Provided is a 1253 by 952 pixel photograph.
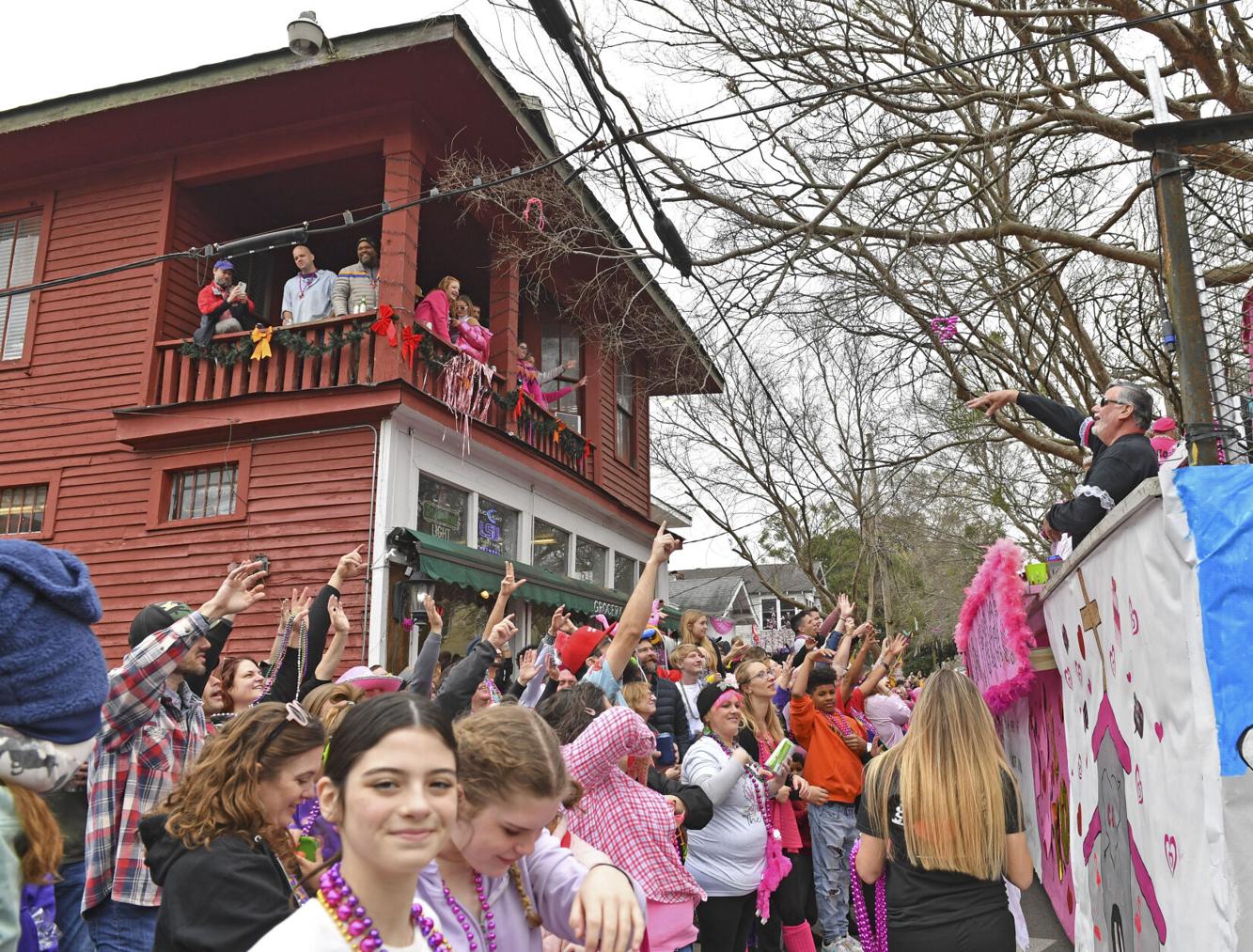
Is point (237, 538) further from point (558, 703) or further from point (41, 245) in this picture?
point (558, 703)

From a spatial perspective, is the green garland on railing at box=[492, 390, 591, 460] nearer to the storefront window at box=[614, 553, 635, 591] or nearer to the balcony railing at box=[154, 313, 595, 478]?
the balcony railing at box=[154, 313, 595, 478]

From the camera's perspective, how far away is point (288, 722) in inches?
109

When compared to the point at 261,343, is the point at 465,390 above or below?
below

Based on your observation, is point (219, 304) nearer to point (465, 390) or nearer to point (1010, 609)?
point (465, 390)

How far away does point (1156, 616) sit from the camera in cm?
337

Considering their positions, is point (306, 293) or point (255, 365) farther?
point (306, 293)

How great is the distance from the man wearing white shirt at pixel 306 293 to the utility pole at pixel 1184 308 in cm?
1031

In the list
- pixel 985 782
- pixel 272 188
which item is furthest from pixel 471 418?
pixel 985 782

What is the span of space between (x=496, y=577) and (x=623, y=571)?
693 cm

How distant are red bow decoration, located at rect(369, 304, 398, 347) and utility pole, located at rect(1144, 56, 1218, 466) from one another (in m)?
8.71

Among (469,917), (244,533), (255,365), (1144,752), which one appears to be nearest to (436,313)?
(255,365)

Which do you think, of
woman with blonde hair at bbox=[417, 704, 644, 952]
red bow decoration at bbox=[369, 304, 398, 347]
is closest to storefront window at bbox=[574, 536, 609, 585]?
red bow decoration at bbox=[369, 304, 398, 347]

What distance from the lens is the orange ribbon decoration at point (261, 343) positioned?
463 inches

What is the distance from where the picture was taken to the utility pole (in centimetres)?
378
